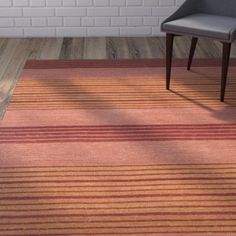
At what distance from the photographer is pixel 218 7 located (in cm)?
290

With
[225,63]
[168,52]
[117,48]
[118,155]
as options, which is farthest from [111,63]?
[118,155]

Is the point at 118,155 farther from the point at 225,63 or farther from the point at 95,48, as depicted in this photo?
the point at 95,48

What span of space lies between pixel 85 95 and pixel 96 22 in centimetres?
146

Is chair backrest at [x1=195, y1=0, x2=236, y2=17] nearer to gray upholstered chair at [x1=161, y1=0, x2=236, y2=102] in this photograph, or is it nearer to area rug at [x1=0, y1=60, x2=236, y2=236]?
gray upholstered chair at [x1=161, y1=0, x2=236, y2=102]

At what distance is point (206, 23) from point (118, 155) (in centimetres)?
99

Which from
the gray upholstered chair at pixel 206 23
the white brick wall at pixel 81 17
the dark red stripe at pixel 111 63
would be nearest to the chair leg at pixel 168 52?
the gray upholstered chair at pixel 206 23

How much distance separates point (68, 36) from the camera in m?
4.12

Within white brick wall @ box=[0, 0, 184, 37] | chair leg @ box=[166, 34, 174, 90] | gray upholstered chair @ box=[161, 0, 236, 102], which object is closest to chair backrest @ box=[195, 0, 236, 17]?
gray upholstered chair @ box=[161, 0, 236, 102]

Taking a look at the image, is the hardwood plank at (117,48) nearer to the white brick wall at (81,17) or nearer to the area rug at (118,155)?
the white brick wall at (81,17)

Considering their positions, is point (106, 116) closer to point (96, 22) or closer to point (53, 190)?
point (53, 190)

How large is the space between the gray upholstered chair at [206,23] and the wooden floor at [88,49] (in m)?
0.67

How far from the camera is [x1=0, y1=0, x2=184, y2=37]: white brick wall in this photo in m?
4.02

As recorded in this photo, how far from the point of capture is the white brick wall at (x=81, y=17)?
4020mm

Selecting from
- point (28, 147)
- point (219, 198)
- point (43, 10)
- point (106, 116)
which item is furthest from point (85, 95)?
point (43, 10)
